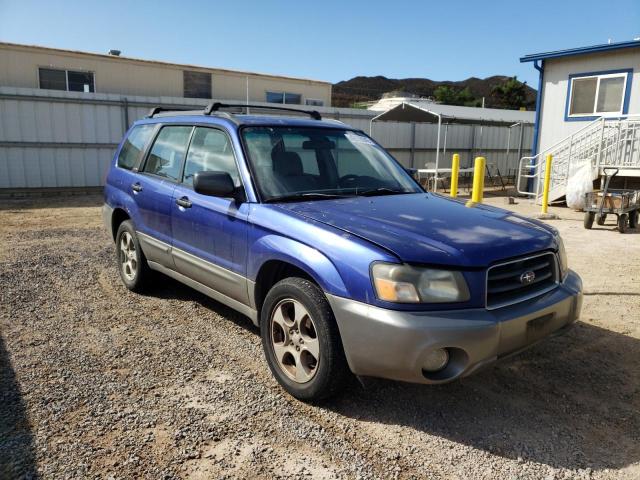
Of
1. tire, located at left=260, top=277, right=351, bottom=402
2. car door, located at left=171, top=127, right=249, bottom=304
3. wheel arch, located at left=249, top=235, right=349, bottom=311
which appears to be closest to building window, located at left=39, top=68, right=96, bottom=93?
car door, located at left=171, top=127, right=249, bottom=304

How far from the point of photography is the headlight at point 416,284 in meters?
2.77

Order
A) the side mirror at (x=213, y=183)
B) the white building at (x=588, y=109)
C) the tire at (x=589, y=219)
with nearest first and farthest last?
the side mirror at (x=213, y=183), the tire at (x=589, y=219), the white building at (x=588, y=109)

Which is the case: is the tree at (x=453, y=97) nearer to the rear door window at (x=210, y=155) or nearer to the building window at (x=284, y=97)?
the building window at (x=284, y=97)

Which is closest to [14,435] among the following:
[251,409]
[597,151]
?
[251,409]

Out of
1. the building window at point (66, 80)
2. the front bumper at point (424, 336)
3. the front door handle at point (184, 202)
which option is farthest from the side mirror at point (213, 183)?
the building window at point (66, 80)

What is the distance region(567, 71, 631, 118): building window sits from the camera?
14.0 m

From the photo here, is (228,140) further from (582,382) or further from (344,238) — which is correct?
(582,382)

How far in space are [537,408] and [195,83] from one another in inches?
719

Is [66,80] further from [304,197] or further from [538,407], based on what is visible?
[538,407]

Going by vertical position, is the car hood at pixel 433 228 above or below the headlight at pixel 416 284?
above

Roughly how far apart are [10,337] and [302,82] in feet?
61.1

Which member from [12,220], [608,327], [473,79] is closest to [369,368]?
[608,327]

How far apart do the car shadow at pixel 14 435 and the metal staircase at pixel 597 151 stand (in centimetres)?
1224

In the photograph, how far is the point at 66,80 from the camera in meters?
17.2
